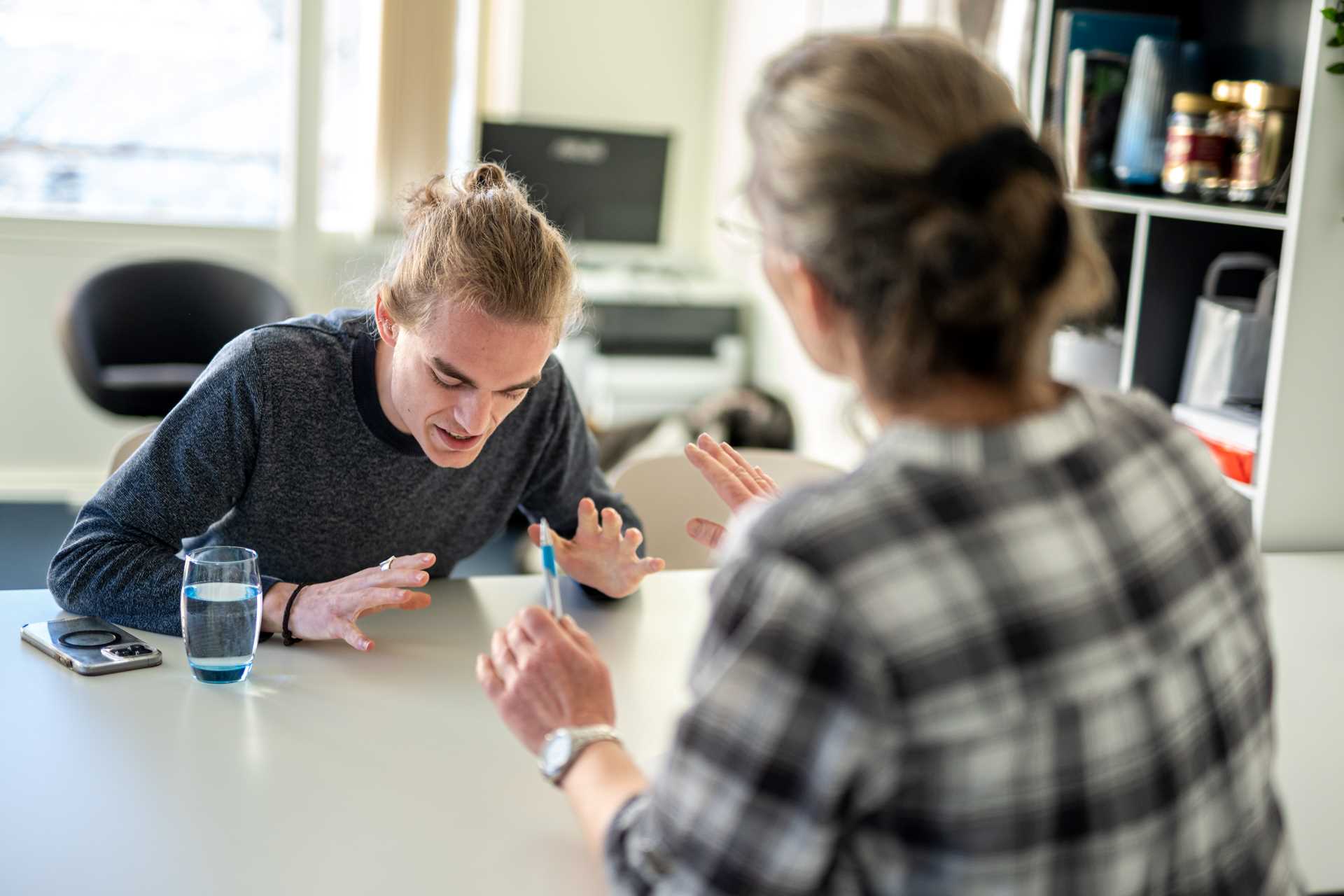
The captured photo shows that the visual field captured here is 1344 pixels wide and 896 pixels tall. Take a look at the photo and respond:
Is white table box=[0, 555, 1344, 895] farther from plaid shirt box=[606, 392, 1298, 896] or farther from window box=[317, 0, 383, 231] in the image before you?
window box=[317, 0, 383, 231]

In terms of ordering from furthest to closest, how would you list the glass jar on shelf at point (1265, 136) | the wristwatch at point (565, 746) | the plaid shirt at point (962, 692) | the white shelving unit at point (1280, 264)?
the glass jar on shelf at point (1265, 136) < the white shelving unit at point (1280, 264) < the wristwatch at point (565, 746) < the plaid shirt at point (962, 692)

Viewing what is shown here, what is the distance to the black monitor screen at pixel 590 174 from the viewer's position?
416cm

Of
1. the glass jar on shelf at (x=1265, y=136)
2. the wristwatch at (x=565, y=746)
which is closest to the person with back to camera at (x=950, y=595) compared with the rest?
the wristwatch at (x=565, y=746)

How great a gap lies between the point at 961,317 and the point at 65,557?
1.08 meters

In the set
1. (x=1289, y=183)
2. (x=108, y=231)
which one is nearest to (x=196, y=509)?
(x=1289, y=183)

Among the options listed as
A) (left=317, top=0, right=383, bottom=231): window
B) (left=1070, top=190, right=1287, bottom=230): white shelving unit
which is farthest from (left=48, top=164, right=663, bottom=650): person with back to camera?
(left=317, top=0, right=383, bottom=231): window

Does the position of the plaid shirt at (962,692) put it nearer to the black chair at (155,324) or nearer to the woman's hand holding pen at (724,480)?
the woman's hand holding pen at (724,480)

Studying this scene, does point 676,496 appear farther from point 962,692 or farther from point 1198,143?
point 962,692

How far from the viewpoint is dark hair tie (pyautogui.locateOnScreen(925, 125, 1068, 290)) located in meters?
0.72

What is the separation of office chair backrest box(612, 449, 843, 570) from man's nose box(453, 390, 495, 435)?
506 mm

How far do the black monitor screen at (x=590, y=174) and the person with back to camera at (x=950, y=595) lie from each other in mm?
3404

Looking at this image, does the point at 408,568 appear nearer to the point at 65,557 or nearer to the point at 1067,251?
the point at 65,557

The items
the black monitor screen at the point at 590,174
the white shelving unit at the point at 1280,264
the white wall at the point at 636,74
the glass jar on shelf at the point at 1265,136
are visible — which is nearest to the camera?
the white shelving unit at the point at 1280,264

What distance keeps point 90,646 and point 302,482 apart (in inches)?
12.7
